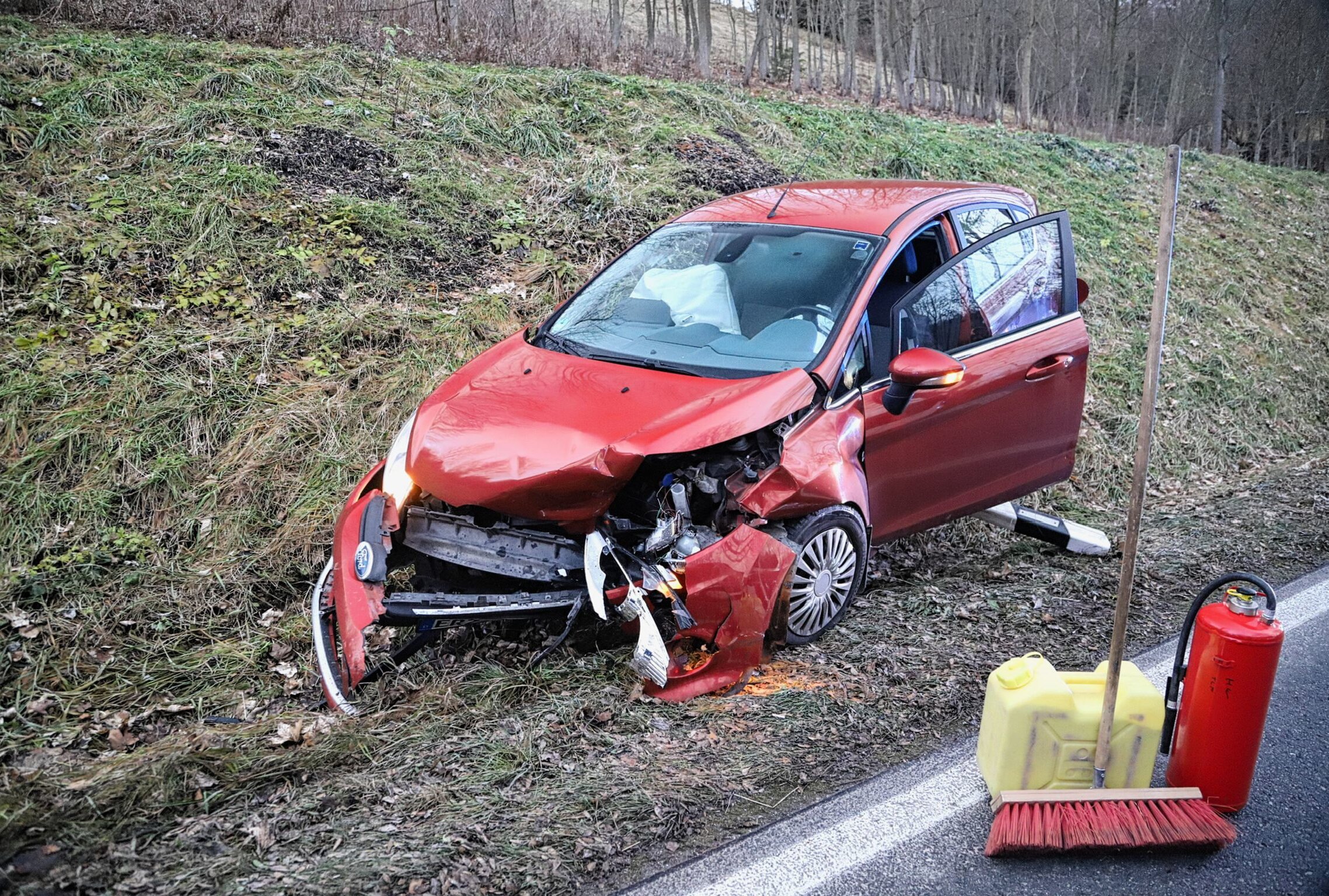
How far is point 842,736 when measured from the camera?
348 centimetres

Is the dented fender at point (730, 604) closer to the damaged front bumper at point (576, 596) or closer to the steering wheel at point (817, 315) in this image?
the damaged front bumper at point (576, 596)

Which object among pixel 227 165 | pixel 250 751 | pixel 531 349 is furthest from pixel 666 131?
pixel 250 751

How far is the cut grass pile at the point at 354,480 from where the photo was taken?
3008mm

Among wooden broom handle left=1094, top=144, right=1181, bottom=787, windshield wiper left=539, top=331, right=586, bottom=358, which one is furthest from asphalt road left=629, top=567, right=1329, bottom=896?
windshield wiper left=539, top=331, right=586, bottom=358

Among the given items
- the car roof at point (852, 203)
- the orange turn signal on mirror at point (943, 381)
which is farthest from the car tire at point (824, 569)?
the car roof at point (852, 203)

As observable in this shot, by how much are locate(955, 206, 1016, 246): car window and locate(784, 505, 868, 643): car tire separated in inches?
69.6

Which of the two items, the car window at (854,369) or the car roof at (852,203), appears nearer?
the car window at (854,369)

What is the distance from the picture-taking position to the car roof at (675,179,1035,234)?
4.83 meters

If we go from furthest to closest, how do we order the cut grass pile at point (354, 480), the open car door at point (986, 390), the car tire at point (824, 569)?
the open car door at point (986, 390) < the car tire at point (824, 569) < the cut grass pile at point (354, 480)

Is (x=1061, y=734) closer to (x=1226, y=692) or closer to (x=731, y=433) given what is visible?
(x=1226, y=692)

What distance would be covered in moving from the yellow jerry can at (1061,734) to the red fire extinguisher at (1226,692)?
5.7 inches

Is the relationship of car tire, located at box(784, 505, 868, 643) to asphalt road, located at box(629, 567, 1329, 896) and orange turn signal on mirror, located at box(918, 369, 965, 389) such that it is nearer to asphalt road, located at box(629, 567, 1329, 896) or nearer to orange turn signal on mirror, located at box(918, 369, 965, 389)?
orange turn signal on mirror, located at box(918, 369, 965, 389)

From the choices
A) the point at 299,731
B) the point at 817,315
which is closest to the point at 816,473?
the point at 817,315

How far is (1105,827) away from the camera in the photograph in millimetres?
2766
